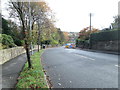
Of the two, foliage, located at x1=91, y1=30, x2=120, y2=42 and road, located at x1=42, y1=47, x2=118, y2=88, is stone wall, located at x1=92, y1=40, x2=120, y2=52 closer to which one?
foliage, located at x1=91, y1=30, x2=120, y2=42

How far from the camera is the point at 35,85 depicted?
3611 millimetres

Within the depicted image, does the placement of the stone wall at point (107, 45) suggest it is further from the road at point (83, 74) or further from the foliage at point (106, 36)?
the road at point (83, 74)

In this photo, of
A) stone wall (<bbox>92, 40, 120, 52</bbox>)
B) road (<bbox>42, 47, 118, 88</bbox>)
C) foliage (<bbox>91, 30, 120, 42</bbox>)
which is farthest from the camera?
foliage (<bbox>91, 30, 120, 42</bbox>)

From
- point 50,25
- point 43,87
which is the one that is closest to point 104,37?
point 50,25

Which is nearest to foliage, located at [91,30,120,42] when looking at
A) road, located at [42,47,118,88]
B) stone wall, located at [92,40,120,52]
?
stone wall, located at [92,40,120,52]

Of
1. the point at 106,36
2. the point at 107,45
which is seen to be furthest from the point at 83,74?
the point at 106,36

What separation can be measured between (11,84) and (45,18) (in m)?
17.1

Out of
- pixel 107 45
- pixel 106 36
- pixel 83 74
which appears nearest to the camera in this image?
pixel 83 74

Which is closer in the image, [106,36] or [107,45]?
[107,45]

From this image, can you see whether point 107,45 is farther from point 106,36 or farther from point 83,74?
point 83,74

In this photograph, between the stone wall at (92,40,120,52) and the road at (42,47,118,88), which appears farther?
the stone wall at (92,40,120,52)

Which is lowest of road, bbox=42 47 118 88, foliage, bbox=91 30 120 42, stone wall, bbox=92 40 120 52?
road, bbox=42 47 118 88

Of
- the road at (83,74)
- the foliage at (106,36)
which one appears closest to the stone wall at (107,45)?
the foliage at (106,36)

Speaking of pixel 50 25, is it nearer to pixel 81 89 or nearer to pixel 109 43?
pixel 109 43
